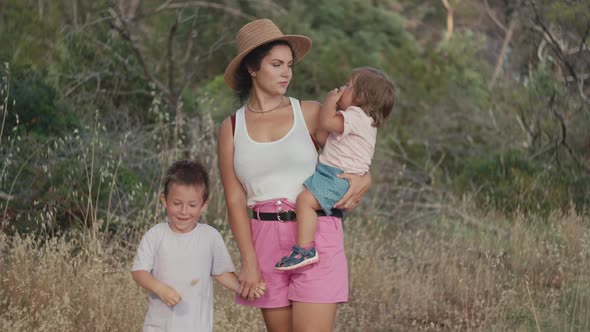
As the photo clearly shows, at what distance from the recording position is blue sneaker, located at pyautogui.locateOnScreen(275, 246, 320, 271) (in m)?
3.94

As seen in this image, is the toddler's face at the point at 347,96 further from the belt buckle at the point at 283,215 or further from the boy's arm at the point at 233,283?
the boy's arm at the point at 233,283

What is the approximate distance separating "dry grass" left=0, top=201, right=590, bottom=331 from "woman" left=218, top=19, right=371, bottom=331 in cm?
100

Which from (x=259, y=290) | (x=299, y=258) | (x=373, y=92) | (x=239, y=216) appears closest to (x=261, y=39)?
(x=373, y=92)

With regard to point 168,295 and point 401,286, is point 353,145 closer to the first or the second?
point 168,295

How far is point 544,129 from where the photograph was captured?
34.9 feet

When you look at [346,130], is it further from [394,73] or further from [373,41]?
[373,41]

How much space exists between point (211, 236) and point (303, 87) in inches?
433

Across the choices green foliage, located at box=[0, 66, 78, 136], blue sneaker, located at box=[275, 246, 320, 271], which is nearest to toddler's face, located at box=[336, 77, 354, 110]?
blue sneaker, located at box=[275, 246, 320, 271]

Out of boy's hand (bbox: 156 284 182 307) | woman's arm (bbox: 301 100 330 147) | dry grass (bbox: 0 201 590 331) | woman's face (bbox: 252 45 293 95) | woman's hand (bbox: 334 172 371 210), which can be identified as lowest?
dry grass (bbox: 0 201 590 331)

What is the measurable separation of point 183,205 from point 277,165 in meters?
0.45

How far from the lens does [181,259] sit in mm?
3896

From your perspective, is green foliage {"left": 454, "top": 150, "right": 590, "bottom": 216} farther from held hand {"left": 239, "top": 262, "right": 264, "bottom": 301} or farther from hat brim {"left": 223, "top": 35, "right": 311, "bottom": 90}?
held hand {"left": 239, "top": 262, "right": 264, "bottom": 301}

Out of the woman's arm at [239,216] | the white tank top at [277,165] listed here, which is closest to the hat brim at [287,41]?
the woman's arm at [239,216]

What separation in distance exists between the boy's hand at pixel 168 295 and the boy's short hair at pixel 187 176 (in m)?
0.41
